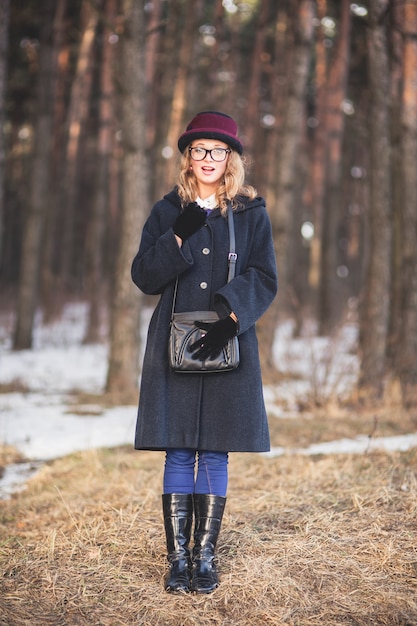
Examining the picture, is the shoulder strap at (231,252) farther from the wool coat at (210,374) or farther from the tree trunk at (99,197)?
the tree trunk at (99,197)

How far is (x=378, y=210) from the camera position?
841 centimetres

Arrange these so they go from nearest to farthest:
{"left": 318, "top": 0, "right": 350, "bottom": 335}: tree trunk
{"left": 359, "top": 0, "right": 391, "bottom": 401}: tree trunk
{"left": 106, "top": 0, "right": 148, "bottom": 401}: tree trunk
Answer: {"left": 359, "top": 0, "right": 391, "bottom": 401}: tree trunk < {"left": 106, "top": 0, "right": 148, "bottom": 401}: tree trunk < {"left": 318, "top": 0, "right": 350, "bottom": 335}: tree trunk

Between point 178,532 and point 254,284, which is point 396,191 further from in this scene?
point 178,532

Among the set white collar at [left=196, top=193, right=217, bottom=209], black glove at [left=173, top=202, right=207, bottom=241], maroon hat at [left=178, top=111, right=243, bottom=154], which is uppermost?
maroon hat at [left=178, top=111, right=243, bottom=154]

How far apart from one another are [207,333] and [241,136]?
8.82 m

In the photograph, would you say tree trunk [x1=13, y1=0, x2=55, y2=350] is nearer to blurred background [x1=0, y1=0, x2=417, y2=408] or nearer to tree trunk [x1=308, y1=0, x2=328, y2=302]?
blurred background [x1=0, y1=0, x2=417, y2=408]

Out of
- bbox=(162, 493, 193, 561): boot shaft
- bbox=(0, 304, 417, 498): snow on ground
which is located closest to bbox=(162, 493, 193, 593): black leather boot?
bbox=(162, 493, 193, 561): boot shaft

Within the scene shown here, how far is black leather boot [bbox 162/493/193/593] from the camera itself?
319 centimetres

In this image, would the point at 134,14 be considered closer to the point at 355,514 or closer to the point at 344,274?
the point at 355,514

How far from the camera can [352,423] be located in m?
7.05

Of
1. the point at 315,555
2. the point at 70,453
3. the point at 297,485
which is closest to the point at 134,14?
the point at 70,453

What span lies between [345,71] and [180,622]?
14.4m

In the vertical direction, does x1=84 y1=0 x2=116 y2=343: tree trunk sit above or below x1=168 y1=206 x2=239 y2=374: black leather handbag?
above

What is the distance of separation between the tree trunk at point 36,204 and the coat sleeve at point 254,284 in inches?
408
